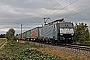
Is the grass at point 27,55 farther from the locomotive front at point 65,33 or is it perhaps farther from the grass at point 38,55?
the locomotive front at point 65,33

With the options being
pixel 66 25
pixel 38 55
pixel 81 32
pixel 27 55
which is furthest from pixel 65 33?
pixel 81 32

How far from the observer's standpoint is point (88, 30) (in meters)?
58.8

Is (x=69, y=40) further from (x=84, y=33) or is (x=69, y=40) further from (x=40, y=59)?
(x=84, y=33)

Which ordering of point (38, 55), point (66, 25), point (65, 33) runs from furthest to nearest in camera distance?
point (66, 25)
point (65, 33)
point (38, 55)

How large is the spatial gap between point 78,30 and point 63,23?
25199mm

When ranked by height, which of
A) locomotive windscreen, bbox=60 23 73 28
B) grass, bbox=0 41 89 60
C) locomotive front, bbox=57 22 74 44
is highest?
locomotive windscreen, bbox=60 23 73 28

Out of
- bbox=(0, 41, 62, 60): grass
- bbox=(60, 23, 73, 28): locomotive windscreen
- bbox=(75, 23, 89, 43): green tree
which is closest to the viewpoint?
bbox=(0, 41, 62, 60): grass

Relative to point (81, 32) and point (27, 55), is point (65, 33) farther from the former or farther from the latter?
point (81, 32)

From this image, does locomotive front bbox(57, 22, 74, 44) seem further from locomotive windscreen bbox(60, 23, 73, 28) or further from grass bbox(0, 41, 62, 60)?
grass bbox(0, 41, 62, 60)

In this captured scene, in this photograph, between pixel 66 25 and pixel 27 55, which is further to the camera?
pixel 66 25

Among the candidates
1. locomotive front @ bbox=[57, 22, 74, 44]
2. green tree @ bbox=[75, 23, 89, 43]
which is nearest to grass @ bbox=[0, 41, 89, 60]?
locomotive front @ bbox=[57, 22, 74, 44]

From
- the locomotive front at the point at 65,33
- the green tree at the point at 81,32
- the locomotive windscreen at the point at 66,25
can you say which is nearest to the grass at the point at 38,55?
the locomotive front at the point at 65,33

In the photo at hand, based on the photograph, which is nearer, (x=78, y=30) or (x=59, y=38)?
(x=59, y=38)

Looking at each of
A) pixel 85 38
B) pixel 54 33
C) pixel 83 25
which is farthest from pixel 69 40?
pixel 83 25
